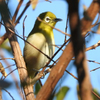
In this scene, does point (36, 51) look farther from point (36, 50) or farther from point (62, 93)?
point (62, 93)

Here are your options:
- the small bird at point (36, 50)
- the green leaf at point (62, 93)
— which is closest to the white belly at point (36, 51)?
the small bird at point (36, 50)

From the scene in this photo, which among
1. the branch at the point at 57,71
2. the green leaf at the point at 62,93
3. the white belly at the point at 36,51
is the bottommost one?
the green leaf at the point at 62,93

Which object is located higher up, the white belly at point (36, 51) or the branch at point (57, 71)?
the white belly at point (36, 51)

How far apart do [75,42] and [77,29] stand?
1.1 inches

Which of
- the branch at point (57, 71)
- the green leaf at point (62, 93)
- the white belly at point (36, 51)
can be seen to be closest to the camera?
the branch at point (57, 71)

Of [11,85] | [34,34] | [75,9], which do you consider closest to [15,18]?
[34,34]

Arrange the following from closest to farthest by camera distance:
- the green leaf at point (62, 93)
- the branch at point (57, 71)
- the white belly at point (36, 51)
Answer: the branch at point (57, 71) < the green leaf at point (62, 93) < the white belly at point (36, 51)

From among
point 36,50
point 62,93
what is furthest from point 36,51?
point 62,93

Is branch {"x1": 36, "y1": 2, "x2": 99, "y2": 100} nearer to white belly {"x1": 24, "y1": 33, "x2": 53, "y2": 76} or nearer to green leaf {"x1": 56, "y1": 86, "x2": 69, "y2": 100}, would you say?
green leaf {"x1": 56, "y1": 86, "x2": 69, "y2": 100}

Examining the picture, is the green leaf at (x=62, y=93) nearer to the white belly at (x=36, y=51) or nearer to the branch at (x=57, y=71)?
the branch at (x=57, y=71)

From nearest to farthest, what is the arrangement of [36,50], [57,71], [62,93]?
[57,71] → [62,93] → [36,50]

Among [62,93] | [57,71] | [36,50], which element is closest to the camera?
[57,71]

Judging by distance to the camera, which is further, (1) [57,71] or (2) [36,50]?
(2) [36,50]

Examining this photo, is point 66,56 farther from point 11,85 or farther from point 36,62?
point 36,62
